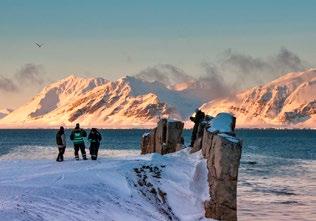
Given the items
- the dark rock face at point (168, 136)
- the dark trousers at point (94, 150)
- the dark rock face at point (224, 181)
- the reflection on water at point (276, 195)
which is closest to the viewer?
the dark rock face at point (224, 181)

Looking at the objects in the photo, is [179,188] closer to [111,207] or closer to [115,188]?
[115,188]

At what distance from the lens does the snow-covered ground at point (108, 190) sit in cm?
1989

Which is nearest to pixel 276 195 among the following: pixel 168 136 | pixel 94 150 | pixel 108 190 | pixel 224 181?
pixel 168 136

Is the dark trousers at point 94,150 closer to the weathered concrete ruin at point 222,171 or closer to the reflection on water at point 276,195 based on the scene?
the reflection on water at point 276,195

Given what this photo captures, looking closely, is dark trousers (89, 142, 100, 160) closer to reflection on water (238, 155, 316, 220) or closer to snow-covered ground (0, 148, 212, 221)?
snow-covered ground (0, 148, 212, 221)

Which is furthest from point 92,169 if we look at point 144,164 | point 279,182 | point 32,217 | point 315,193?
point 279,182

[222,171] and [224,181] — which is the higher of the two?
[222,171]

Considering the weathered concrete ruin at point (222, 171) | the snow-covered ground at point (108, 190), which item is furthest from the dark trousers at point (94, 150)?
the weathered concrete ruin at point (222, 171)

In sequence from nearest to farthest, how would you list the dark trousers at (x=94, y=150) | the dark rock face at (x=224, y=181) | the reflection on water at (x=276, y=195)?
the dark rock face at (x=224, y=181), the reflection on water at (x=276, y=195), the dark trousers at (x=94, y=150)

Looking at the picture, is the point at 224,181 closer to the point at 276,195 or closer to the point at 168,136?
the point at 168,136

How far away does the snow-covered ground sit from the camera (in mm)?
19891

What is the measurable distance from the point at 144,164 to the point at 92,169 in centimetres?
302

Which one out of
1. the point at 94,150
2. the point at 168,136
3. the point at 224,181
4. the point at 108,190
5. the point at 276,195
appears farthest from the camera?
the point at 276,195

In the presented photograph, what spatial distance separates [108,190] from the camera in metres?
23.5
